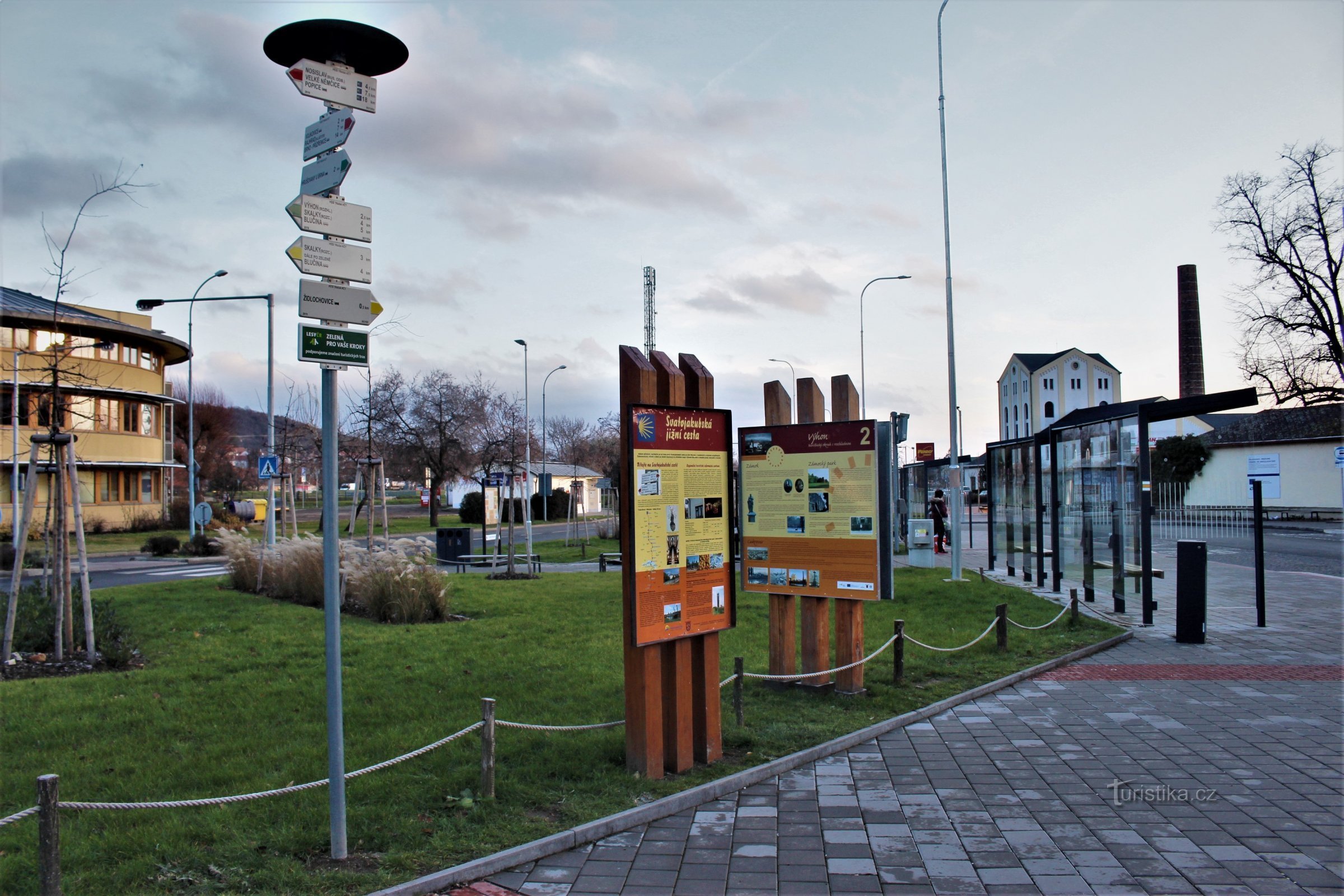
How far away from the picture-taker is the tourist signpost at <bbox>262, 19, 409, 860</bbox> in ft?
14.5

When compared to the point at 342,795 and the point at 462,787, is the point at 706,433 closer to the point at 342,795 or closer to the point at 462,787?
the point at 462,787

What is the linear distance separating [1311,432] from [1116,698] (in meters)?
49.9

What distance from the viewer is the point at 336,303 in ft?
14.8

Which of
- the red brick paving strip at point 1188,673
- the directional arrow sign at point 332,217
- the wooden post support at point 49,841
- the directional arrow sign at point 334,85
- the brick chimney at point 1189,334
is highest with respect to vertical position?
the brick chimney at point 1189,334

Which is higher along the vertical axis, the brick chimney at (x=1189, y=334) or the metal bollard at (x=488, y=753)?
the brick chimney at (x=1189, y=334)

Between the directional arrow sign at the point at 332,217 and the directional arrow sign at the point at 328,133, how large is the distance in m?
0.29

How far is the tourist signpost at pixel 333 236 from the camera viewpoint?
4.42 metres

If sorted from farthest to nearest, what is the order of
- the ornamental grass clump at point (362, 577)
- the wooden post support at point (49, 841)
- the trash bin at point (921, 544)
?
the trash bin at point (921, 544), the ornamental grass clump at point (362, 577), the wooden post support at point (49, 841)

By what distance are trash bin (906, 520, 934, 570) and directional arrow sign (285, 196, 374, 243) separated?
61.7ft

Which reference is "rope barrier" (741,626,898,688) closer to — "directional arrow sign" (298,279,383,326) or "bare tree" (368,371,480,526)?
"directional arrow sign" (298,279,383,326)

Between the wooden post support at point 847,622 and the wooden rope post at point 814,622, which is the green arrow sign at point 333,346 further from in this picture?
the wooden post support at point 847,622

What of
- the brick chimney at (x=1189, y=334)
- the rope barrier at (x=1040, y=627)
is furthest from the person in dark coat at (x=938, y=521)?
the brick chimney at (x=1189, y=334)

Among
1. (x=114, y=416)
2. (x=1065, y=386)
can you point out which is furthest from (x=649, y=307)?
(x=114, y=416)

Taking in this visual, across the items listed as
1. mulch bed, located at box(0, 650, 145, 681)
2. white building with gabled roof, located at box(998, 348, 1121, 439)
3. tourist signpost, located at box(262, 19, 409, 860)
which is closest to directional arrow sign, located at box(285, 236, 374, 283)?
tourist signpost, located at box(262, 19, 409, 860)
